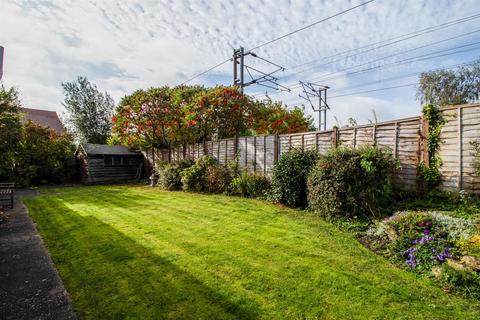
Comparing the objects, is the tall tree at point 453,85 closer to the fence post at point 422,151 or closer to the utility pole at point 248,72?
the utility pole at point 248,72

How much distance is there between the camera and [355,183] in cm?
644

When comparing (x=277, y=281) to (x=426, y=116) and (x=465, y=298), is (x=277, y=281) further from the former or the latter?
(x=426, y=116)

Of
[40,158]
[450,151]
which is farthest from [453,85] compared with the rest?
[40,158]

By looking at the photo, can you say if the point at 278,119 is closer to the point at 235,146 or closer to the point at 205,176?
the point at 235,146

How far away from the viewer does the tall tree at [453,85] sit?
83.0ft

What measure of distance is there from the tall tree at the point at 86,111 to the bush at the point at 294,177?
967 inches

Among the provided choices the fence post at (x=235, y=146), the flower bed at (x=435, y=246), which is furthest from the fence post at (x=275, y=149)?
the flower bed at (x=435, y=246)

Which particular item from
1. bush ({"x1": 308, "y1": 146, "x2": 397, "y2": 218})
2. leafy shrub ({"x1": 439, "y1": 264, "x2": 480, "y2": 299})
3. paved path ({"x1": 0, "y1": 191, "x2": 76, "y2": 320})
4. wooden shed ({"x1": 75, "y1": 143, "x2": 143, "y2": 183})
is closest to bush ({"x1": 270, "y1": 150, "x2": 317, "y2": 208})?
bush ({"x1": 308, "y1": 146, "x2": 397, "y2": 218})

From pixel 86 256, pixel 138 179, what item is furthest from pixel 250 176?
pixel 138 179

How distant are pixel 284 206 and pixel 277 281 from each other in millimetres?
4936

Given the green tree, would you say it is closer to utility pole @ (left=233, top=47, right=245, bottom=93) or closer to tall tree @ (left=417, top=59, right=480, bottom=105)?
utility pole @ (left=233, top=47, right=245, bottom=93)

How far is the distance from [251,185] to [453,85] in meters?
27.2

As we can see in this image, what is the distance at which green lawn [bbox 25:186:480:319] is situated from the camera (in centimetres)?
288

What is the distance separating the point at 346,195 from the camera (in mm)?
6387
